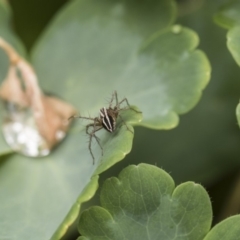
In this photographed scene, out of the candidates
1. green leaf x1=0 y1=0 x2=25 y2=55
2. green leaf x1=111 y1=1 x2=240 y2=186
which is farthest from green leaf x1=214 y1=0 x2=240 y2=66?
green leaf x1=0 y1=0 x2=25 y2=55

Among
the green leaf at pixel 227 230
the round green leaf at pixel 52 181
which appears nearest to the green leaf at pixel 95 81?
the round green leaf at pixel 52 181

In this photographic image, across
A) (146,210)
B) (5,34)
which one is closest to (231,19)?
(146,210)

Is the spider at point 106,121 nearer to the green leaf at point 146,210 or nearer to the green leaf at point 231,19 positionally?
the green leaf at point 146,210

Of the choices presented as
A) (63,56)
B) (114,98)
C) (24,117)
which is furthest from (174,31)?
(24,117)

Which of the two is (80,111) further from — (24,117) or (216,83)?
(216,83)

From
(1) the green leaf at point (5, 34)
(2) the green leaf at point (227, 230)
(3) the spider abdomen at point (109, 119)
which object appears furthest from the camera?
(1) the green leaf at point (5, 34)

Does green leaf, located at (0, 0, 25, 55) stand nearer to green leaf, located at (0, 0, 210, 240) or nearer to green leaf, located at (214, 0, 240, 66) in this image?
green leaf, located at (0, 0, 210, 240)

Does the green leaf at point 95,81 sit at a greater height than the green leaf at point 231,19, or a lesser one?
lesser
